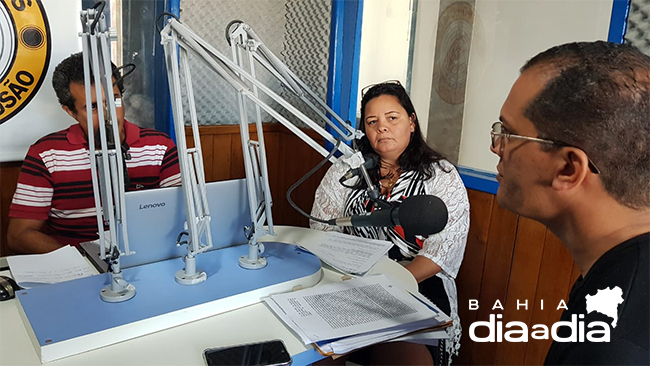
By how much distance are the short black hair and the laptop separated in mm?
919

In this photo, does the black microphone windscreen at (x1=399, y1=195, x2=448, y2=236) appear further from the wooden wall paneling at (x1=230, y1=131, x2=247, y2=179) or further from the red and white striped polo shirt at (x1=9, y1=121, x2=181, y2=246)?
the wooden wall paneling at (x1=230, y1=131, x2=247, y2=179)

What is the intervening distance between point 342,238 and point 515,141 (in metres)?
0.94

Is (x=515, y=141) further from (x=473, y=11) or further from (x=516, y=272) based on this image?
(x=473, y=11)

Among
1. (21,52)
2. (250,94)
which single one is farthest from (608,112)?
(21,52)

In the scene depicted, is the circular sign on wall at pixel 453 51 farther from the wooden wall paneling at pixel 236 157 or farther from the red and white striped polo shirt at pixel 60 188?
the red and white striped polo shirt at pixel 60 188

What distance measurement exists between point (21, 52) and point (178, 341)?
5.81 feet

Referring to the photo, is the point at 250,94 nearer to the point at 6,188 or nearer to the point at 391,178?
the point at 391,178

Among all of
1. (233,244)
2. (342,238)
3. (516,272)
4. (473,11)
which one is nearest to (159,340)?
(233,244)

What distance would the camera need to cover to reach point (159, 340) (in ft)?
3.87

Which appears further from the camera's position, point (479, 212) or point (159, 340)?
point (479, 212)

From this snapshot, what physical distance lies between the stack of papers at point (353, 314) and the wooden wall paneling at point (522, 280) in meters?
0.98

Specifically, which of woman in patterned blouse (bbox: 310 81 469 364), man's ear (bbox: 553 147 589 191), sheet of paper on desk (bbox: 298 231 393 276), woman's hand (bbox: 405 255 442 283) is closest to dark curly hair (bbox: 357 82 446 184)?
woman in patterned blouse (bbox: 310 81 469 364)

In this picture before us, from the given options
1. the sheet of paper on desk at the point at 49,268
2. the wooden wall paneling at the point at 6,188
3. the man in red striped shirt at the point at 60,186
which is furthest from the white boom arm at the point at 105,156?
the wooden wall paneling at the point at 6,188

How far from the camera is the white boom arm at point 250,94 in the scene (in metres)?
1.20
